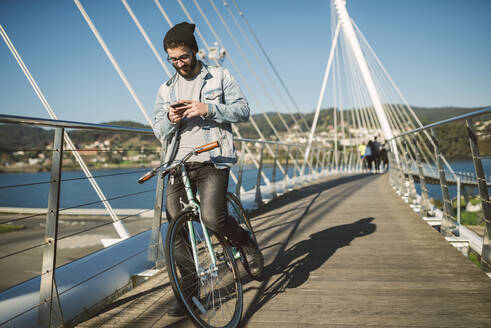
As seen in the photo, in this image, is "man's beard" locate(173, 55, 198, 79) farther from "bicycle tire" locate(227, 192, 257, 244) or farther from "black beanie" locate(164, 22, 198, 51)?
"bicycle tire" locate(227, 192, 257, 244)

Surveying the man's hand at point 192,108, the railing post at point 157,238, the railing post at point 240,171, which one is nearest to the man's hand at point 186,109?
the man's hand at point 192,108

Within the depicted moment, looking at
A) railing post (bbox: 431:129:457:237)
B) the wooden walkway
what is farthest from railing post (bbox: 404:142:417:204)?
railing post (bbox: 431:129:457:237)

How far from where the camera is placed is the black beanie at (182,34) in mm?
1602

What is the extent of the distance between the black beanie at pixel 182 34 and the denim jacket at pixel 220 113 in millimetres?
175

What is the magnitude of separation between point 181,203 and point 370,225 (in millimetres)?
2858

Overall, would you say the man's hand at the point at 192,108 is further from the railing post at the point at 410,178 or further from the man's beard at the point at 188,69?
the railing post at the point at 410,178

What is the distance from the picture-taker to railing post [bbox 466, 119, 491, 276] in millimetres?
2289

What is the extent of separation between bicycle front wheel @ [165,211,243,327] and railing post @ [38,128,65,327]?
535 millimetres

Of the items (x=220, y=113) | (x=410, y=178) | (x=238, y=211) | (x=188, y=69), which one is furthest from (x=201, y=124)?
(x=410, y=178)

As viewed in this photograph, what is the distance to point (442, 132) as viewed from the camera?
3.46m

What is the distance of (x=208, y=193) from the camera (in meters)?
1.67

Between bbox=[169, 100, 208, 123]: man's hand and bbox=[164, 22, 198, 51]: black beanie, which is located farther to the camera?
bbox=[164, 22, 198, 51]: black beanie

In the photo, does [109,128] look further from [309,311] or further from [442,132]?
[442,132]

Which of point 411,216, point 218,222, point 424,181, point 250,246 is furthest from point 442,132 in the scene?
point 218,222
